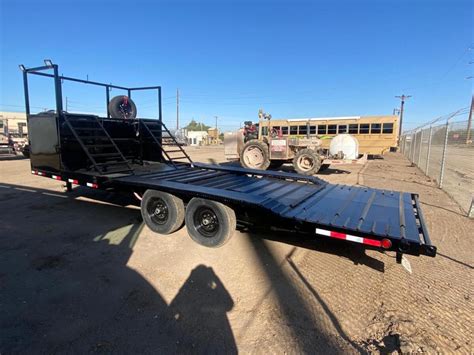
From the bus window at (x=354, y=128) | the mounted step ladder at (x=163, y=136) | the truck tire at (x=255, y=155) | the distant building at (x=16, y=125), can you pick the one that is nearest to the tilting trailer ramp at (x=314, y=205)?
the mounted step ladder at (x=163, y=136)

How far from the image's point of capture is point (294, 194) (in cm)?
491

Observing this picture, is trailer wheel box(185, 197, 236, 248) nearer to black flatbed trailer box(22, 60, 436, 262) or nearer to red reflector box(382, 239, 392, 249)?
black flatbed trailer box(22, 60, 436, 262)

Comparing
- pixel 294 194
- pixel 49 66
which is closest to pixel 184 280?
pixel 294 194

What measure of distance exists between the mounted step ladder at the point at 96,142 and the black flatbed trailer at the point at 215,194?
2 cm

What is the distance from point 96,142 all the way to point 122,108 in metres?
1.51

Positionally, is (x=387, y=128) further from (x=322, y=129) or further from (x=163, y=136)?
(x=163, y=136)

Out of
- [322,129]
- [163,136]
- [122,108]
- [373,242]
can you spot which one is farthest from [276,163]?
[373,242]

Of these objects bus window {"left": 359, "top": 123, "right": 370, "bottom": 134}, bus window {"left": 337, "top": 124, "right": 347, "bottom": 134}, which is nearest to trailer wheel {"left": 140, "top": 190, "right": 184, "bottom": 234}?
bus window {"left": 337, "top": 124, "right": 347, "bottom": 134}

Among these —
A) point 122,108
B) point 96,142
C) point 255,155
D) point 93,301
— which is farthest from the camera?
point 255,155

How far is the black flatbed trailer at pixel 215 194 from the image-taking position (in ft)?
11.4

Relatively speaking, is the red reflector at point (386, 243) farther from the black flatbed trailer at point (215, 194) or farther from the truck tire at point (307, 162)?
the truck tire at point (307, 162)

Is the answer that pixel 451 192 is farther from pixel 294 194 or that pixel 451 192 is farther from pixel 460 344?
pixel 460 344

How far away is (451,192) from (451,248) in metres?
5.47

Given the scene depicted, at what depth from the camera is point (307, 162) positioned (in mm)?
12117
